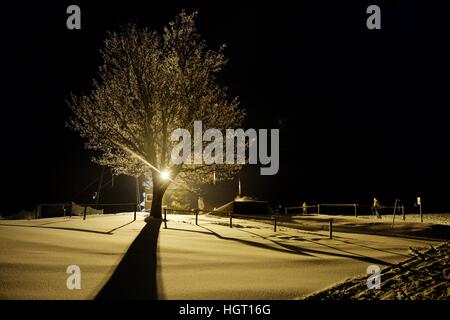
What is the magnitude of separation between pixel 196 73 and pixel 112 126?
219 inches

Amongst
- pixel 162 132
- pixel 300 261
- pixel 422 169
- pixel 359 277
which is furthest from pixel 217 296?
pixel 422 169

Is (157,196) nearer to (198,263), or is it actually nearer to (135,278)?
(198,263)

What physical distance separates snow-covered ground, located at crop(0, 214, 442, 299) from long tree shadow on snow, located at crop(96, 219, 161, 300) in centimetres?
12

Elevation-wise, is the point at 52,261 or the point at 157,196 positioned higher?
the point at 157,196

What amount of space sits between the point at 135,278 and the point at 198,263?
6.07 feet

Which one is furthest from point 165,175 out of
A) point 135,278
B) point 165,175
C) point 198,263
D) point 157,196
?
point 135,278

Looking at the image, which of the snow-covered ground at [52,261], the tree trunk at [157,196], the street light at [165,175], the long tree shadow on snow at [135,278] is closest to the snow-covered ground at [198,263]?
the snow-covered ground at [52,261]

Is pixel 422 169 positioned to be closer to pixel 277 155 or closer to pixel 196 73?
pixel 277 155

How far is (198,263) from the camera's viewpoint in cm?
907

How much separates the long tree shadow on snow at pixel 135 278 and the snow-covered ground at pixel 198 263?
0.40 feet

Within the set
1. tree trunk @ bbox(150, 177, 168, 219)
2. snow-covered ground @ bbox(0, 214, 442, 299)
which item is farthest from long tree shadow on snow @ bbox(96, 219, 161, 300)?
tree trunk @ bbox(150, 177, 168, 219)

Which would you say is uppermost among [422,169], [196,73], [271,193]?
[196,73]

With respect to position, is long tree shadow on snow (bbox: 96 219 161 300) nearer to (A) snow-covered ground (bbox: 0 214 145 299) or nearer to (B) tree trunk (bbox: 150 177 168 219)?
(A) snow-covered ground (bbox: 0 214 145 299)

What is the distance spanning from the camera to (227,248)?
11.8m
